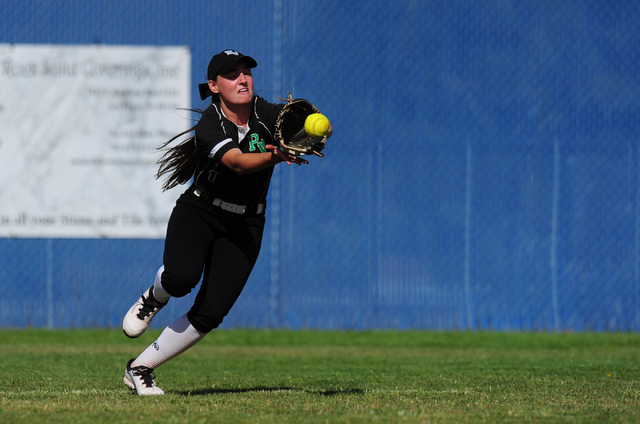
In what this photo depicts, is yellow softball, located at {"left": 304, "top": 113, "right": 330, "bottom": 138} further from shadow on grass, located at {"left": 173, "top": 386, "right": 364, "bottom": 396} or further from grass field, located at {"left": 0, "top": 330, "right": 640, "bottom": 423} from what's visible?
shadow on grass, located at {"left": 173, "top": 386, "right": 364, "bottom": 396}

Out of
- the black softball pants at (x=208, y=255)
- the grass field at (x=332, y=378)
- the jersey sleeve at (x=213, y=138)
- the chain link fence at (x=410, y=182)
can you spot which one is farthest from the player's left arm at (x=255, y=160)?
the chain link fence at (x=410, y=182)

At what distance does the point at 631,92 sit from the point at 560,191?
1.77 m

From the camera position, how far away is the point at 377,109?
32.3 ft

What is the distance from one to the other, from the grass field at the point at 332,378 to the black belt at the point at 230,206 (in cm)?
111

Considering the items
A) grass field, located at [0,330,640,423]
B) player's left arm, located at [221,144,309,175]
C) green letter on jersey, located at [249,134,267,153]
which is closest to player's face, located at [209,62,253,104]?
green letter on jersey, located at [249,134,267,153]

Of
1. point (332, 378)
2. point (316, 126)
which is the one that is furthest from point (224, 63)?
point (332, 378)

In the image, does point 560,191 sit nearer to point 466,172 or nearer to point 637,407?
point 466,172

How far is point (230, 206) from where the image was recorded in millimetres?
4441

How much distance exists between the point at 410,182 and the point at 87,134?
14.3 feet

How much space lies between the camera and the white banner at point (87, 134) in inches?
380

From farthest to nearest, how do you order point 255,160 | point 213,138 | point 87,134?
point 87,134, point 213,138, point 255,160

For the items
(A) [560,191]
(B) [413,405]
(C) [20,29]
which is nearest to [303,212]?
(A) [560,191]

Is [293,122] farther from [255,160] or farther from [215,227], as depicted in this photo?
[215,227]

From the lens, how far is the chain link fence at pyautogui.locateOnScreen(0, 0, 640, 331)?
31.7 feet
